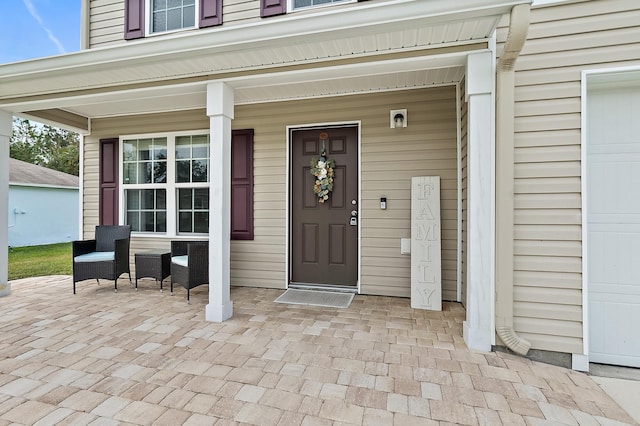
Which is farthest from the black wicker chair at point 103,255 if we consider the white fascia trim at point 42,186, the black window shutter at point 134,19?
the white fascia trim at point 42,186

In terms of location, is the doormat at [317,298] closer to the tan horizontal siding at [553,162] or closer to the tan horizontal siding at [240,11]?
the tan horizontal siding at [553,162]

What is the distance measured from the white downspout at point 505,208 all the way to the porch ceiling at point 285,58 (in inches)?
17.5

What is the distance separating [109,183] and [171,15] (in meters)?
2.65

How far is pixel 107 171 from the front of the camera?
4.98 meters

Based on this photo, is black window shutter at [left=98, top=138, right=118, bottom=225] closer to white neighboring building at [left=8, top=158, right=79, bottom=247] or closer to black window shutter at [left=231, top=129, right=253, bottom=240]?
black window shutter at [left=231, top=129, right=253, bottom=240]

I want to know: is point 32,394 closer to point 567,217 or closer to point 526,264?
point 526,264

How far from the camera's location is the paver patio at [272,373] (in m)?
1.74

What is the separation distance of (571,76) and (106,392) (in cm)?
382

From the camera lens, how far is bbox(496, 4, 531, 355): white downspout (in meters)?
2.42

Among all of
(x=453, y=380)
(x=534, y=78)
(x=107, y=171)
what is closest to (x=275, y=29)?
(x=534, y=78)

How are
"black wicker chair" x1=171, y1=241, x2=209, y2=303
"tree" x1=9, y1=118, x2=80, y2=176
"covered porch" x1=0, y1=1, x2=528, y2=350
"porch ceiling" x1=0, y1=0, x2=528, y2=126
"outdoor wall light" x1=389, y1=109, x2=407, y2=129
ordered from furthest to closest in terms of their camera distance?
"tree" x1=9, y1=118, x2=80, y2=176 → "outdoor wall light" x1=389, y1=109, x2=407, y2=129 → "black wicker chair" x1=171, y1=241, x2=209, y2=303 → "covered porch" x1=0, y1=1, x2=528, y2=350 → "porch ceiling" x1=0, y1=0, x2=528, y2=126

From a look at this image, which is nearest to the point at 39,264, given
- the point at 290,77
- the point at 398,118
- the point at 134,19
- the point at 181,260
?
the point at 181,260

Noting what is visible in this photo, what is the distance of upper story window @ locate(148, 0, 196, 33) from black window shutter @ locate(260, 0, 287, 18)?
1087mm

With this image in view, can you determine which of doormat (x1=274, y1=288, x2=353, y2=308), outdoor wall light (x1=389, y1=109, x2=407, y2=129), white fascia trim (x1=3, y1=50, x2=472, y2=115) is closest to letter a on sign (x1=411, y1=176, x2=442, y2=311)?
outdoor wall light (x1=389, y1=109, x2=407, y2=129)
